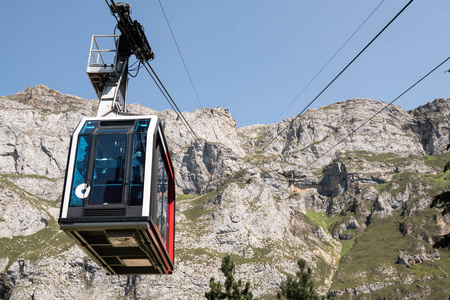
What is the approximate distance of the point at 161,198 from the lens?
1647 cm

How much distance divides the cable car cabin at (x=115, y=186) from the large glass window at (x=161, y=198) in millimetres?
73

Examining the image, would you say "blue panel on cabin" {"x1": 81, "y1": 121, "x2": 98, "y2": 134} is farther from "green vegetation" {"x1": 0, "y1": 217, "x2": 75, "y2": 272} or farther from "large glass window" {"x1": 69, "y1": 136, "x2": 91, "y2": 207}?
"green vegetation" {"x1": 0, "y1": 217, "x2": 75, "y2": 272}

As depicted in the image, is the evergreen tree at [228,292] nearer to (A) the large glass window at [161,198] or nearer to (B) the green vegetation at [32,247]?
(A) the large glass window at [161,198]

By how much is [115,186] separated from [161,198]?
2771 millimetres

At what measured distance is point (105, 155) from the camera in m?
14.5

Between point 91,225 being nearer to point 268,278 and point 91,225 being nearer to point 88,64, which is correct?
point 88,64

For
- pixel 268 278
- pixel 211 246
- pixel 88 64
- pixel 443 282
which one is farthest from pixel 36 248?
pixel 88 64

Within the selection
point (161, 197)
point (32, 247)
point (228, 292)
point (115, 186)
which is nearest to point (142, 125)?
point (115, 186)

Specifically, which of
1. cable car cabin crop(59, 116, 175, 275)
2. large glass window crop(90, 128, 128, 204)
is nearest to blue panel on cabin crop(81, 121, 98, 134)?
cable car cabin crop(59, 116, 175, 275)

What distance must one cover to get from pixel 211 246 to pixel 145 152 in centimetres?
17825

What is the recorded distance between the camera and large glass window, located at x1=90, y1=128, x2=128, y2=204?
45.9 feet

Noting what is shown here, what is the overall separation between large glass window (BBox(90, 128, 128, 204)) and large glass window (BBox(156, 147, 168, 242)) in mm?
1417

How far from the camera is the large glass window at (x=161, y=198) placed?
51.1 ft

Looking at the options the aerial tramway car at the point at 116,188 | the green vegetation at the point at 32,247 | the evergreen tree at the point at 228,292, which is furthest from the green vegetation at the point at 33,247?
the aerial tramway car at the point at 116,188
